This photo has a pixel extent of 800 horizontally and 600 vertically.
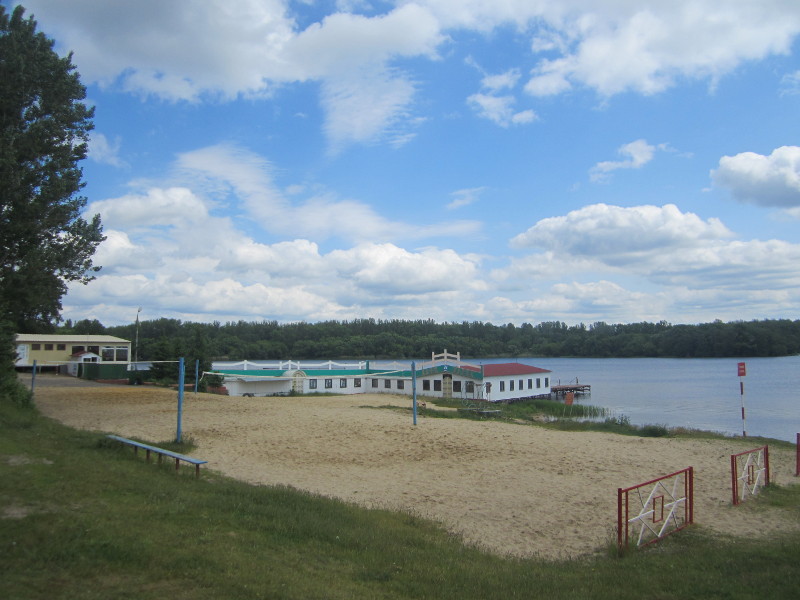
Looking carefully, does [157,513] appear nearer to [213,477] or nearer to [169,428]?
[213,477]

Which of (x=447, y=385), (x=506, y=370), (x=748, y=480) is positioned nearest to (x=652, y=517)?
(x=748, y=480)

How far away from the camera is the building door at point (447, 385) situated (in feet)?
135

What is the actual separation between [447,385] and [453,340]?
8318 centimetres

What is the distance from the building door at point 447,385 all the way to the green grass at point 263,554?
105ft

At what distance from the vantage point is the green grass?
16.0 feet

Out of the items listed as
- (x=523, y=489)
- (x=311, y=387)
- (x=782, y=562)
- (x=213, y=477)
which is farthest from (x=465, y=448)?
(x=311, y=387)

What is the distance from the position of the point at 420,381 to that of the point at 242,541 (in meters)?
36.8

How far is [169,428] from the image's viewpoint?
17.1m

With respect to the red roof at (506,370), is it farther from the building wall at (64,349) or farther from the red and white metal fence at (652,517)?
the red and white metal fence at (652,517)

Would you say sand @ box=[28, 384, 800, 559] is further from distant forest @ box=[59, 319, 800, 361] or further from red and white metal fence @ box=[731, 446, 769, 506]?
distant forest @ box=[59, 319, 800, 361]

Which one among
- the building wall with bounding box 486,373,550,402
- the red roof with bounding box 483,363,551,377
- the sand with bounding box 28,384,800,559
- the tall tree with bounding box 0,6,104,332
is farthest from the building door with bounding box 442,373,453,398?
the tall tree with bounding box 0,6,104,332

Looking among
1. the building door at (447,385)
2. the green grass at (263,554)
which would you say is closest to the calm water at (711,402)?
the building door at (447,385)

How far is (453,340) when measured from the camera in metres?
124

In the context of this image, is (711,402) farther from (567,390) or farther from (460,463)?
(460,463)
